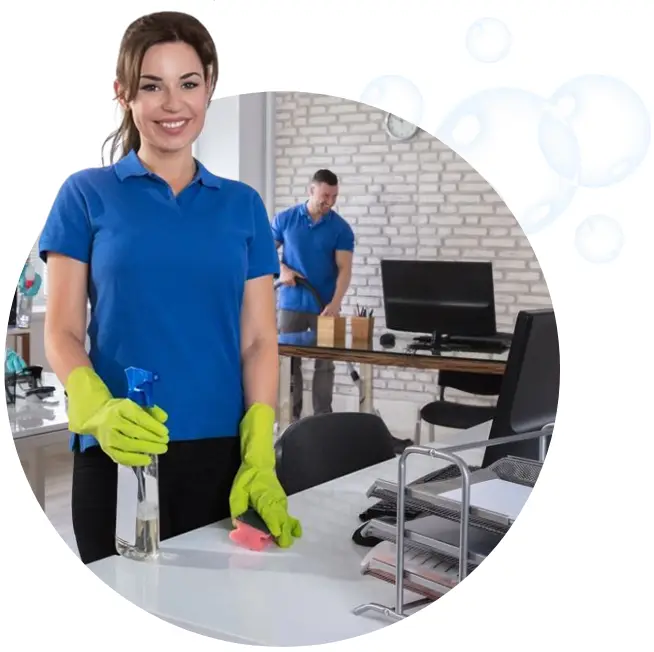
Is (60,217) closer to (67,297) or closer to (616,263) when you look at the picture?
(67,297)

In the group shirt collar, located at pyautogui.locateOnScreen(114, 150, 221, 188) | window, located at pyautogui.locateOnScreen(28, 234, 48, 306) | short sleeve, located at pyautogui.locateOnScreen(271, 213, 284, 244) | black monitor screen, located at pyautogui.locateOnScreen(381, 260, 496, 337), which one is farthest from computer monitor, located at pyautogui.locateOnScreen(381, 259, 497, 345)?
shirt collar, located at pyautogui.locateOnScreen(114, 150, 221, 188)

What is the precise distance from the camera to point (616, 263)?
0.71 meters

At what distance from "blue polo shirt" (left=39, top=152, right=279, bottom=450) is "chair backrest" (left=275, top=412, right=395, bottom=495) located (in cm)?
23

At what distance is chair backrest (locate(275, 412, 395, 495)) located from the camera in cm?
117

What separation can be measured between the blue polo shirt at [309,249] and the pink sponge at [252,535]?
3.28ft

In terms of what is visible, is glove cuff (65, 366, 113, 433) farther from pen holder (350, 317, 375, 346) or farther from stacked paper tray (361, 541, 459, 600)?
pen holder (350, 317, 375, 346)

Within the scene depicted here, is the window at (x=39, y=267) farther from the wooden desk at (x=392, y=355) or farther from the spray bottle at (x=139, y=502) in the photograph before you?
the wooden desk at (x=392, y=355)

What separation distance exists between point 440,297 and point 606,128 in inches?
63.1

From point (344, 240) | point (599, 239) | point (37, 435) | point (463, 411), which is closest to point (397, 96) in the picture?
point (599, 239)

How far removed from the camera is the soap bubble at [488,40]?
73cm

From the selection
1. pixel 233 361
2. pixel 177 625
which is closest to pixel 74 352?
pixel 233 361

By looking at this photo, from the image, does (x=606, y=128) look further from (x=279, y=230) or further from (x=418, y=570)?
(x=279, y=230)

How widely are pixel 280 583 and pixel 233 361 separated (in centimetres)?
27

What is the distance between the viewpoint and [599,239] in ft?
2.33
